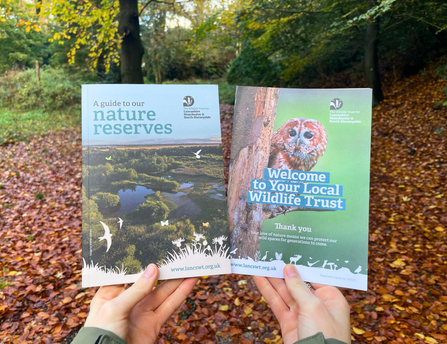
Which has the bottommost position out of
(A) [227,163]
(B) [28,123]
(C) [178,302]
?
(C) [178,302]

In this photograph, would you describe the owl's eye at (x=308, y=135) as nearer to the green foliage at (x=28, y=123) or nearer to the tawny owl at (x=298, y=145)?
the tawny owl at (x=298, y=145)

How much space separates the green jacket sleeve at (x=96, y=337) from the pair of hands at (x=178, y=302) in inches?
1.4

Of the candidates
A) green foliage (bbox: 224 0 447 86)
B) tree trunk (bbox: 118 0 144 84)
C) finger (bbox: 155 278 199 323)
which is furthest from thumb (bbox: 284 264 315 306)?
tree trunk (bbox: 118 0 144 84)

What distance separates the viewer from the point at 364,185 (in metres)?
1.44

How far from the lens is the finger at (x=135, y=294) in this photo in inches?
51.1

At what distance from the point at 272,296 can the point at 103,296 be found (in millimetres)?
877

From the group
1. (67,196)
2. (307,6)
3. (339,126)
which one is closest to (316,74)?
(307,6)

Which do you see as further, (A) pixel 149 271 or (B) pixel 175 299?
(B) pixel 175 299

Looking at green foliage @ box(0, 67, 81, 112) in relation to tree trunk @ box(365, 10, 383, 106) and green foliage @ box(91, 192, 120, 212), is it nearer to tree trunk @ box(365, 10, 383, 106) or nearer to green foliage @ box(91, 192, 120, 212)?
tree trunk @ box(365, 10, 383, 106)

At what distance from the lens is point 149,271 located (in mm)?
1410

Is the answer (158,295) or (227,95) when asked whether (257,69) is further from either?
(158,295)

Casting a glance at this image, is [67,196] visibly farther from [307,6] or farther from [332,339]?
[307,6]

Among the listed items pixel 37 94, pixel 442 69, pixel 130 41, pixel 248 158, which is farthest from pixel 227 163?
pixel 37 94

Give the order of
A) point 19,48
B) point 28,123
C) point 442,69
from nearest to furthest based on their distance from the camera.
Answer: point 442,69 < point 28,123 < point 19,48
